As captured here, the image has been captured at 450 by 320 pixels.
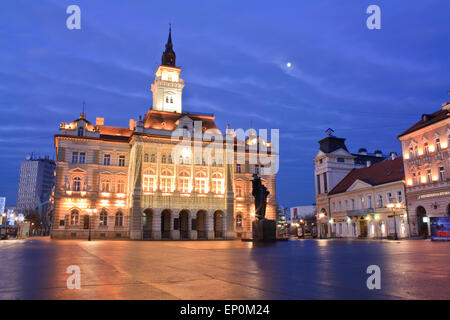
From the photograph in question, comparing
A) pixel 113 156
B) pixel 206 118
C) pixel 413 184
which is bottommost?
pixel 413 184

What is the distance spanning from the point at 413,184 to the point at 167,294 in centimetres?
4703

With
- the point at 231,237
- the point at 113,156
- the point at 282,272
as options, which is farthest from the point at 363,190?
the point at 282,272

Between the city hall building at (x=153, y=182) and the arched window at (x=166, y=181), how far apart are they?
0.15 m

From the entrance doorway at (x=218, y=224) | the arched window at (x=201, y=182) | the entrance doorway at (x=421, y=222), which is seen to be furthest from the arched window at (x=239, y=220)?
the entrance doorway at (x=421, y=222)

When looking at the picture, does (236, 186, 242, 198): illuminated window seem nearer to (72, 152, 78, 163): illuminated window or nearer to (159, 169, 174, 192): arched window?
(159, 169, 174, 192): arched window

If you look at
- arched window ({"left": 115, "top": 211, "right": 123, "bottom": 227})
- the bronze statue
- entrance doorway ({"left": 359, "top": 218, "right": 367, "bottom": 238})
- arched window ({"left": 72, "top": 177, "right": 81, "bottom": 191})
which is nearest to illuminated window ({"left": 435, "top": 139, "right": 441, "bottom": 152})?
entrance doorway ({"left": 359, "top": 218, "right": 367, "bottom": 238})

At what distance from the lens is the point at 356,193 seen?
57.6 meters

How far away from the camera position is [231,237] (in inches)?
2147

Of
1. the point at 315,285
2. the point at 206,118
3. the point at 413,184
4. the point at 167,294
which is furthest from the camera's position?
the point at 206,118

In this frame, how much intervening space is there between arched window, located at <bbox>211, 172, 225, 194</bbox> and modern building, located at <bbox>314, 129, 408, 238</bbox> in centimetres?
1995

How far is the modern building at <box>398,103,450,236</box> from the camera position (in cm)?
4031

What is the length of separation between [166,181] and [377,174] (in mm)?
32813
